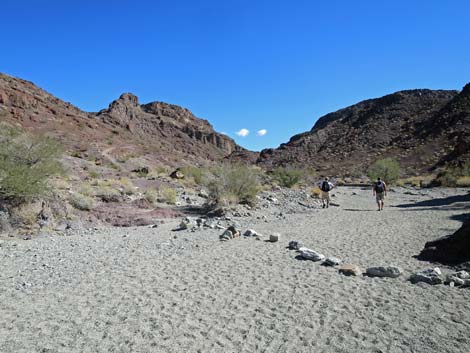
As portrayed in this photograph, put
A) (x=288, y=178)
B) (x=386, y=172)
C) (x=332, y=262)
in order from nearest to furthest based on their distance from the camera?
(x=332, y=262), (x=288, y=178), (x=386, y=172)

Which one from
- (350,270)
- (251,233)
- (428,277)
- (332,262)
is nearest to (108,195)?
(251,233)

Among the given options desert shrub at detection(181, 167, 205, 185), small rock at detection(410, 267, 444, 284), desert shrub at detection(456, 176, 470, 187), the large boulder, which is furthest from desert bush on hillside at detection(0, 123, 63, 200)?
desert shrub at detection(456, 176, 470, 187)

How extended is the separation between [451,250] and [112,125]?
83.1 metres

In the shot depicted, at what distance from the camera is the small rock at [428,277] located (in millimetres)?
5922

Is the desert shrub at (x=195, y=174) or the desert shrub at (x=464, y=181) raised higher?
the desert shrub at (x=195, y=174)

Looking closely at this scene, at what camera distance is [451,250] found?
733cm

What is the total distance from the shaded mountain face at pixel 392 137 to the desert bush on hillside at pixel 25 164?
142 ft

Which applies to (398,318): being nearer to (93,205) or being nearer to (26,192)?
(26,192)

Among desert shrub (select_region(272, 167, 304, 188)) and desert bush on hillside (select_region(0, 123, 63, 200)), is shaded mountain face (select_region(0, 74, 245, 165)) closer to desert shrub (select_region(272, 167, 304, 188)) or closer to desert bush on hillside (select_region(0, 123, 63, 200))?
desert shrub (select_region(272, 167, 304, 188))

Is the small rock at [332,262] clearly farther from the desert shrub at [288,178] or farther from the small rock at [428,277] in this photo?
the desert shrub at [288,178]

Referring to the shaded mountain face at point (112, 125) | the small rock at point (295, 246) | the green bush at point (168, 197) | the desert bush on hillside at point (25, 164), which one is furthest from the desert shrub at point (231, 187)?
the shaded mountain face at point (112, 125)

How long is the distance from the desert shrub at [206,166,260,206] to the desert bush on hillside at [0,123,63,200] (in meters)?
7.10

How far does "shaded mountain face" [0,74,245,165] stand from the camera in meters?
55.6

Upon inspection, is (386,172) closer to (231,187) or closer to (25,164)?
(231,187)
